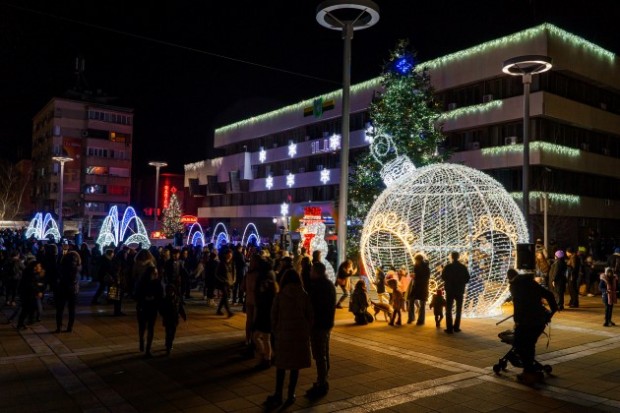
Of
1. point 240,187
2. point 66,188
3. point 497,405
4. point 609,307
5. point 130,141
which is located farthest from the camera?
point 130,141

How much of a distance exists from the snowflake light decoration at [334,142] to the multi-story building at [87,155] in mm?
35592

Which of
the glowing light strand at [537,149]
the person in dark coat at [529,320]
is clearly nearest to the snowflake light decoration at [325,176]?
the glowing light strand at [537,149]

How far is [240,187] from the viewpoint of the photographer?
57844 mm

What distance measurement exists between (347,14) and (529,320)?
1107 centimetres

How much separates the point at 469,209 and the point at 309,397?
845cm

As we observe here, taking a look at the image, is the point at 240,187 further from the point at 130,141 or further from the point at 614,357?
the point at 614,357

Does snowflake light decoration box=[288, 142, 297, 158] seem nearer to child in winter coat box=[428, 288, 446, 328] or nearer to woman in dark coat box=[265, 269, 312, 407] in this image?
child in winter coat box=[428, 288, 446, 328]

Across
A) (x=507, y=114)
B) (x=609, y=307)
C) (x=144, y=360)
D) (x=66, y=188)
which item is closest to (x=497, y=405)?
(x=144, y=360)

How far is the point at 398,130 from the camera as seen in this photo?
24.3m

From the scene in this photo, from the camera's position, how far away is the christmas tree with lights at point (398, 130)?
24281 mm

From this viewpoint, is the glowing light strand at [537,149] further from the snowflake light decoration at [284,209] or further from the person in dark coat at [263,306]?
the person in dark coat at [263,306]

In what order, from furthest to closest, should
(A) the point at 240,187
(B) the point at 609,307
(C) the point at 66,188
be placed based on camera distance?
(C) the point at 66,188
(A) the point at 240,187
(B) the point at 609,307

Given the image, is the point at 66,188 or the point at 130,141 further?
the point at 130,141

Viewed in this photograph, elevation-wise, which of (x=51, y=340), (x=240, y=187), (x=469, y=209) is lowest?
(x=51, y=340)
